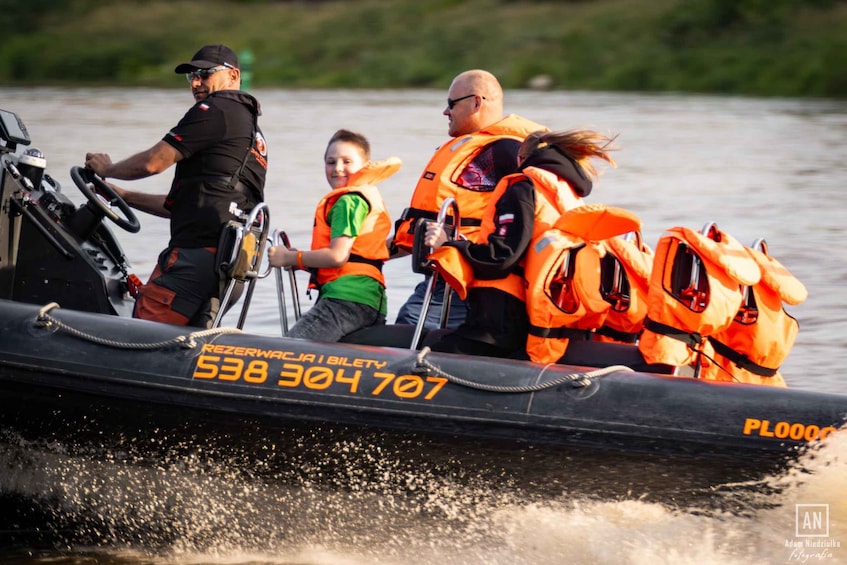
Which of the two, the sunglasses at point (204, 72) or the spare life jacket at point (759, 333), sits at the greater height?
the sunglasses at point (204, 72)

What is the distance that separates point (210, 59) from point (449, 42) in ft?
104

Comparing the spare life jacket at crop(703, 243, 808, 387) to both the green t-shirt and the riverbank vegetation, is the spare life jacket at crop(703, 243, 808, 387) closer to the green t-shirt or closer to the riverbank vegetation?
the green t-shirt

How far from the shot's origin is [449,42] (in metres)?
36.0

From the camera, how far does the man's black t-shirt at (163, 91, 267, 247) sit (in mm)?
4750

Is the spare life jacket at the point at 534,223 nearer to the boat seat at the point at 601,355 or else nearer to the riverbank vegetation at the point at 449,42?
the boat seat at the point at 601,355

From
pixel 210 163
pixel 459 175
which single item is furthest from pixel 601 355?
Answer: pixel 210 163

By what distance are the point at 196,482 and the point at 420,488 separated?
782mm

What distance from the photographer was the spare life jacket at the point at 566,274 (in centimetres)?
423

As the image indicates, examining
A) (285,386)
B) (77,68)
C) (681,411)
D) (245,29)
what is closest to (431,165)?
(285,386)

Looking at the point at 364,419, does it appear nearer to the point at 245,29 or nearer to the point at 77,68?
the point at 77,68

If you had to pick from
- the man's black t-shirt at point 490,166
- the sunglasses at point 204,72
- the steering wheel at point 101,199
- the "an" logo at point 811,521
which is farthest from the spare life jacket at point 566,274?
the steering wheel at point 101,199

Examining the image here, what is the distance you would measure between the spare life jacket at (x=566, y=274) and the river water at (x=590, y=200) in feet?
1.75

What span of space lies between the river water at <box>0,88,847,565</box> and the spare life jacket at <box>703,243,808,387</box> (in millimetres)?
471

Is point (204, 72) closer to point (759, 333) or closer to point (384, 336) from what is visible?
point (384, 336)
